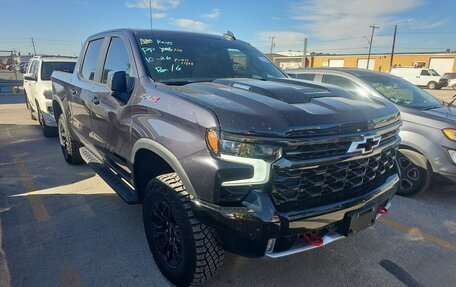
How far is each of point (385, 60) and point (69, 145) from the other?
6012cm

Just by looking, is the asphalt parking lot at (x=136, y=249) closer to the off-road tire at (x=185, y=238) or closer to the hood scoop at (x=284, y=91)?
the off-road tire at (x=185, y=238)

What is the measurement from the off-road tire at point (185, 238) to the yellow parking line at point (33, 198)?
1935 mm

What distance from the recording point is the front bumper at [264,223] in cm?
201

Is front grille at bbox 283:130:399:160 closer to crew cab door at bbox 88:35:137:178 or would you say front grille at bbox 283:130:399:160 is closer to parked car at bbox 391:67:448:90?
crew cab door at bbox 88:35:137:178

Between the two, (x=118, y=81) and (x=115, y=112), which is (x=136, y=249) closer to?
(x=115, y=112)

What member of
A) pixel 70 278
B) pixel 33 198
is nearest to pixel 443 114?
pixel 70 278

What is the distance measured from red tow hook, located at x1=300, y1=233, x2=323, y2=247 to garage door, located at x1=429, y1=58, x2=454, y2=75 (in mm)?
57637

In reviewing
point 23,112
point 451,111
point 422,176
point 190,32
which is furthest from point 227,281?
point 23,112

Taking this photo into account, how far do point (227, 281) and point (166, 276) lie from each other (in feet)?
1.61

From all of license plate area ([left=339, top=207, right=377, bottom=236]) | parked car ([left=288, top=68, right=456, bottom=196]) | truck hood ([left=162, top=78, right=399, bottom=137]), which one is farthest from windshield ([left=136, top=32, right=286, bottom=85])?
license plate area ([left=339, top=207, right=377, bottom=236])

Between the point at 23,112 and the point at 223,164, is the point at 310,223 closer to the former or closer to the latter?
the point at 223,164

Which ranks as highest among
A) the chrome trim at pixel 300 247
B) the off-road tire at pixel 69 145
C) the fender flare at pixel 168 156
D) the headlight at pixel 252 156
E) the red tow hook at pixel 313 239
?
the headlight at pixel 252 156

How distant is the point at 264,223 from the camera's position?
6.54 ft

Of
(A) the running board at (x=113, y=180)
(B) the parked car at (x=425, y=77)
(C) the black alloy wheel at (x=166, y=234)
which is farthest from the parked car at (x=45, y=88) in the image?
(B) the parked car at (x=425, y=77)
